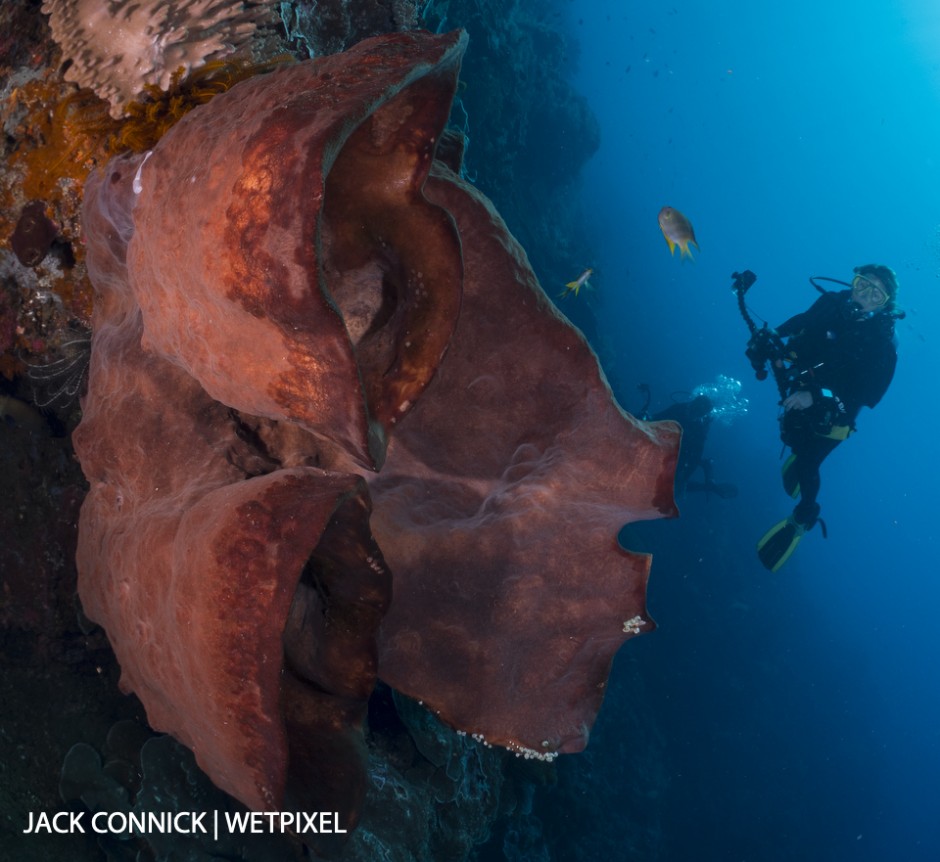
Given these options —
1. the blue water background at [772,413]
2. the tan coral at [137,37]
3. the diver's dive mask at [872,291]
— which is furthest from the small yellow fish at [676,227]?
the blue water background at [772,413]

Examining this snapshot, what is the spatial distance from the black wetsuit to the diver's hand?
1.11 feet

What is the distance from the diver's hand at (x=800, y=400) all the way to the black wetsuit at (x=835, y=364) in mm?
338

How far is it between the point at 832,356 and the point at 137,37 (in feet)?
41.4

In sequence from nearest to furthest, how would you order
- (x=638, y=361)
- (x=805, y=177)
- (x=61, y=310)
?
(x=61, y=310)
(x=638, y=361)
(x=805, y=177)

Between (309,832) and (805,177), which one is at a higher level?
(309,832)

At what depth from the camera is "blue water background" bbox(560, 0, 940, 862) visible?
19.6m

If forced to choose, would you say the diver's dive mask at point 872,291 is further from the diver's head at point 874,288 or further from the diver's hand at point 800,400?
the diver's hand at point 800,400

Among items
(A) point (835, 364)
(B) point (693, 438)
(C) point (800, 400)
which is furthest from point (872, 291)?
(B) point (693, 438)

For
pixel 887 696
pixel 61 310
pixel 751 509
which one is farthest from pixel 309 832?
pixel 887 696

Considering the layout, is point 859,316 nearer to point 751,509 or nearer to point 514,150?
point 514,150

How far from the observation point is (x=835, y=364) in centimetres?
1159

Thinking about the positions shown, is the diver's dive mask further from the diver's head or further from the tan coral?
the tan coral

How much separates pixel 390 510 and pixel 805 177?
106547 mm

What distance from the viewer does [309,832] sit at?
67.7 inches
